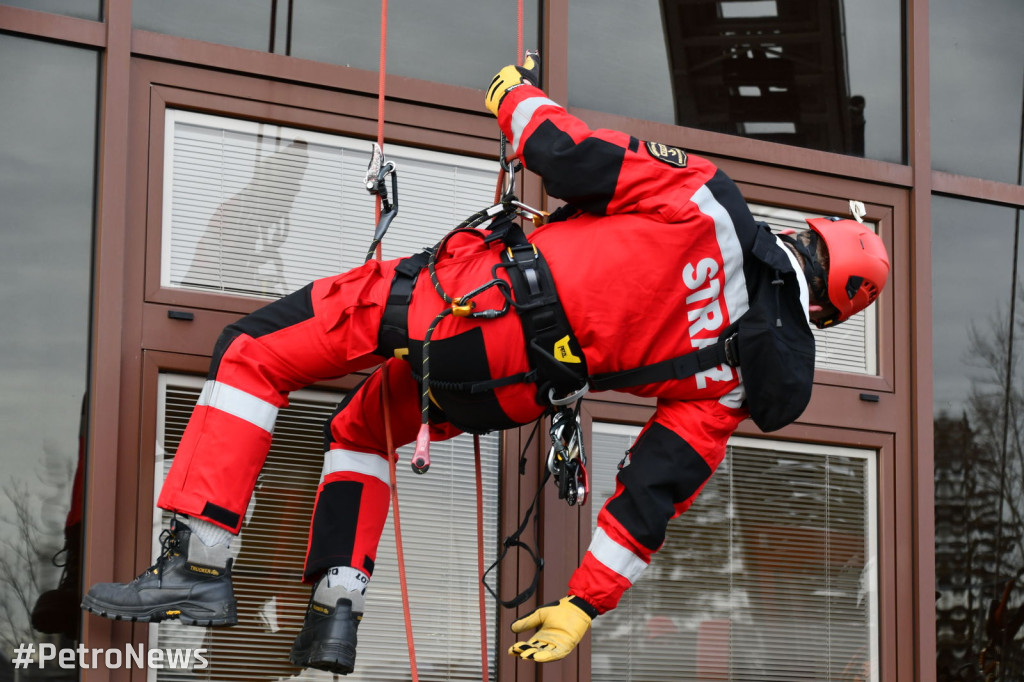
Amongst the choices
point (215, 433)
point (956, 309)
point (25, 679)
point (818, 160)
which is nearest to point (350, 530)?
point (215, 433)

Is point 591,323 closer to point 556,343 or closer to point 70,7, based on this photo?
point 556,343

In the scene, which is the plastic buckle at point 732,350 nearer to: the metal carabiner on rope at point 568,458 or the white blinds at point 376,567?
the metal carabiner on rope at point 568,458

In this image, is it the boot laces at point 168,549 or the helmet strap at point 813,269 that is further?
the helmet strap at point 813,269

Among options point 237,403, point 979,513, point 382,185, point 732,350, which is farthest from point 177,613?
point 979,513

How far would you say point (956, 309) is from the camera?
17.1 feet

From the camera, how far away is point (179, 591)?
136 inches

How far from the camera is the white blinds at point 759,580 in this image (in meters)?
4.60

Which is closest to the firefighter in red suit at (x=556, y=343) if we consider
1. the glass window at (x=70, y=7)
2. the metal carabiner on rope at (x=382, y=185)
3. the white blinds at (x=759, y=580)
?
the metal carabiner on rope at (x=382, y=185)

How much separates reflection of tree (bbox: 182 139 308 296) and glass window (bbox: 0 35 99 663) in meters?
0.36

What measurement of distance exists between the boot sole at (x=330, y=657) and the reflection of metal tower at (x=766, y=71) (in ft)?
7.48

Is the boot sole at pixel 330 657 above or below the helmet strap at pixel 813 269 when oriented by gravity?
below

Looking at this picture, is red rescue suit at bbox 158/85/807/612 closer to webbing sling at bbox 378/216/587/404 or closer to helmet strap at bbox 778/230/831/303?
webbing sling at bbox 378/216/587/404

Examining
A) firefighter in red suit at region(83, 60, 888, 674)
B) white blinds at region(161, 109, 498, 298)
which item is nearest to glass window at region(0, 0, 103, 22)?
white blinds at region(161, 109, 498, 298)

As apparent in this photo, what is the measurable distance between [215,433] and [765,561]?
2145 mm
